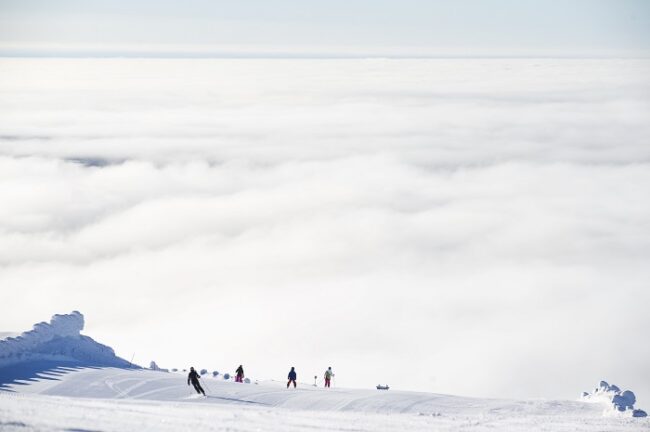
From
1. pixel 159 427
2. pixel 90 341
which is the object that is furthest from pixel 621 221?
pixel 159 427

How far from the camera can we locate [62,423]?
68.8 ft

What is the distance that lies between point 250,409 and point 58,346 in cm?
1703

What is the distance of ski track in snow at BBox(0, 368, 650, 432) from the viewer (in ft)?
73.2

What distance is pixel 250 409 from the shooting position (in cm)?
2705

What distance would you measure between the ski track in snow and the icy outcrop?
3.17 meters

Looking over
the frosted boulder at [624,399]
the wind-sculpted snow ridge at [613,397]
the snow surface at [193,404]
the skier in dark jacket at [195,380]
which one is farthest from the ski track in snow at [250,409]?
the frosted boulder at [624,399]

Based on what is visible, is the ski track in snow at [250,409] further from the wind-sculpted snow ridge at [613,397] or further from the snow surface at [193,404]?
the wind-sculpted snow ridge at [613,397]

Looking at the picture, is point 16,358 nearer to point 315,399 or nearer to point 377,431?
point 315,399

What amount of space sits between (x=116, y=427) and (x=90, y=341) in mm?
21384

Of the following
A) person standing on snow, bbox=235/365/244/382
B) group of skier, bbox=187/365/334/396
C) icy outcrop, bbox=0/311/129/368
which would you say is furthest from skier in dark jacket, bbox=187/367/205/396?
icy outcrop, bbox=0/311/129/368

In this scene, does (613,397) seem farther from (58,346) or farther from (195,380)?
(58,346)

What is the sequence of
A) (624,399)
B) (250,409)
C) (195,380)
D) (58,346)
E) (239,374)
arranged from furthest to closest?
(58,346)
(239,374)
(624,399)
(195,380)
(250,409)

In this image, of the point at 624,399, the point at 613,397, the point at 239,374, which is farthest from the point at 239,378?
the point at 624,399

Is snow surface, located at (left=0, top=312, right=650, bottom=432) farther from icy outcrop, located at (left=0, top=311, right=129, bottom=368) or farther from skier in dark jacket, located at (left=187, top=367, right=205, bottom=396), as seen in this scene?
skier in dark jacket, located at (left=187, top=367, right=205, bottom=396)
